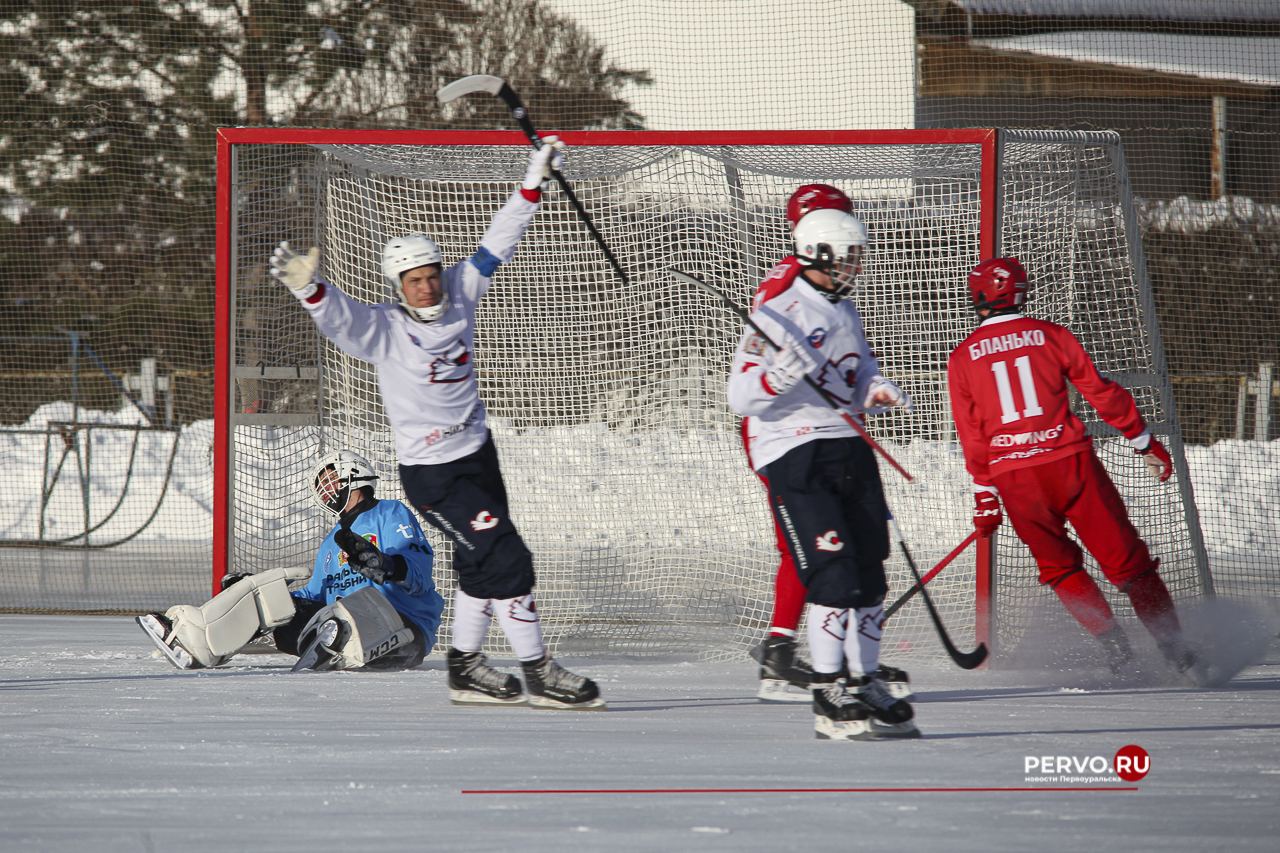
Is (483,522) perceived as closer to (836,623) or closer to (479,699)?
(479,699)

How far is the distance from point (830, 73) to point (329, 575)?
32.6 feet

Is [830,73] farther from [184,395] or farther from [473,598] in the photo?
[473,598]

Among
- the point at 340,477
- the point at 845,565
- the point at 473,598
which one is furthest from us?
the point at 340,477

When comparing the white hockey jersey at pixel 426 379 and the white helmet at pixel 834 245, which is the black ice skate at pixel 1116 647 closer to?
the white helmet at pixel 834 245

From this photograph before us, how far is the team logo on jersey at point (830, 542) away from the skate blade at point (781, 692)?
0.87 meters

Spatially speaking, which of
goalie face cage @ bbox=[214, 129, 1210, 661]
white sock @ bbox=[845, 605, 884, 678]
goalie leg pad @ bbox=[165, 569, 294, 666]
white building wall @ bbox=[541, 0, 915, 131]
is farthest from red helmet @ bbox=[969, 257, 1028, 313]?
white building wall @ bbox=[541, 0, 915, 131]

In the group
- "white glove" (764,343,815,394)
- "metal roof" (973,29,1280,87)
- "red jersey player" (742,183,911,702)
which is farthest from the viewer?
"metal roof" (973,29,1280,87)

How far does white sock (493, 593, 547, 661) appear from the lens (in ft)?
10.9

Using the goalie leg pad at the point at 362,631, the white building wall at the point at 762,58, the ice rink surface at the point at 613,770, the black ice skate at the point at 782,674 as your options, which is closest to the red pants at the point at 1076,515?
the ice rink surface at the point at 613,770

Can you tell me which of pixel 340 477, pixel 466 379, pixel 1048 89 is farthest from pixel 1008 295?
pixel 1048 89

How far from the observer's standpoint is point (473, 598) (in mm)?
3389

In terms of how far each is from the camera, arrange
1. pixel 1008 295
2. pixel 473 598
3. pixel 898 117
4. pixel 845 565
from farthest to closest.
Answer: pixel 898 117, pixel 1008 295, pixel 473 598, pixel 845 565

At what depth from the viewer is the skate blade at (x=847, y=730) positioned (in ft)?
9.32

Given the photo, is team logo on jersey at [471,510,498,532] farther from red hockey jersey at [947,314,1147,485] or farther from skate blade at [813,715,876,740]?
red hockey jersey at [947,314,1147,485]
